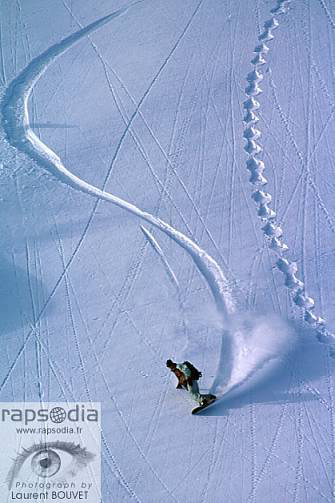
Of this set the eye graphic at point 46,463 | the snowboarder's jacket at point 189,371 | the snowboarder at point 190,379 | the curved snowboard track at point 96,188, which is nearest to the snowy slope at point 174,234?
the curved snowboard track at point 96,188

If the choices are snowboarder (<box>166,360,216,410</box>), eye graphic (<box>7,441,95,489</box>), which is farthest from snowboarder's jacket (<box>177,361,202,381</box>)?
eye graphic (<box>7,441,95,489</box>)

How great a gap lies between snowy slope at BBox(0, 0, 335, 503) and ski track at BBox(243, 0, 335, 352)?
26 millimetres

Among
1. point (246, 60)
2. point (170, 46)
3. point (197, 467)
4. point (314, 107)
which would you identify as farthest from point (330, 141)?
point (197, 467)

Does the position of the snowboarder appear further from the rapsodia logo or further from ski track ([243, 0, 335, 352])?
ski track ([243, 0, 335, 352])

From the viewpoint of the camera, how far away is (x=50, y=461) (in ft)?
20.7

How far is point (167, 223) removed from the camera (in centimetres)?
811

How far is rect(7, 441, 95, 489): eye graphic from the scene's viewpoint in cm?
623

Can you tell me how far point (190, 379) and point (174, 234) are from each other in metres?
2.01

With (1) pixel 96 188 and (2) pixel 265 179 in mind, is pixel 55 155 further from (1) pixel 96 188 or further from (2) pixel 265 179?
(2) pixel 265 179

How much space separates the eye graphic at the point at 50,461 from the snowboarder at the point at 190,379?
1.01 metres

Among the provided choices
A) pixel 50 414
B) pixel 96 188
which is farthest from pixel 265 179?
pixel 50 414

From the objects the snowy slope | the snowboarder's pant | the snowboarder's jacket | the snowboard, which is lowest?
the snowboard

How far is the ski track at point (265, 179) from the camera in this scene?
7.29 metres

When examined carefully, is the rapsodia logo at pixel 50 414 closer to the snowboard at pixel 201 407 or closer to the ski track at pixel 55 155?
the ski track at pixel 55 155
